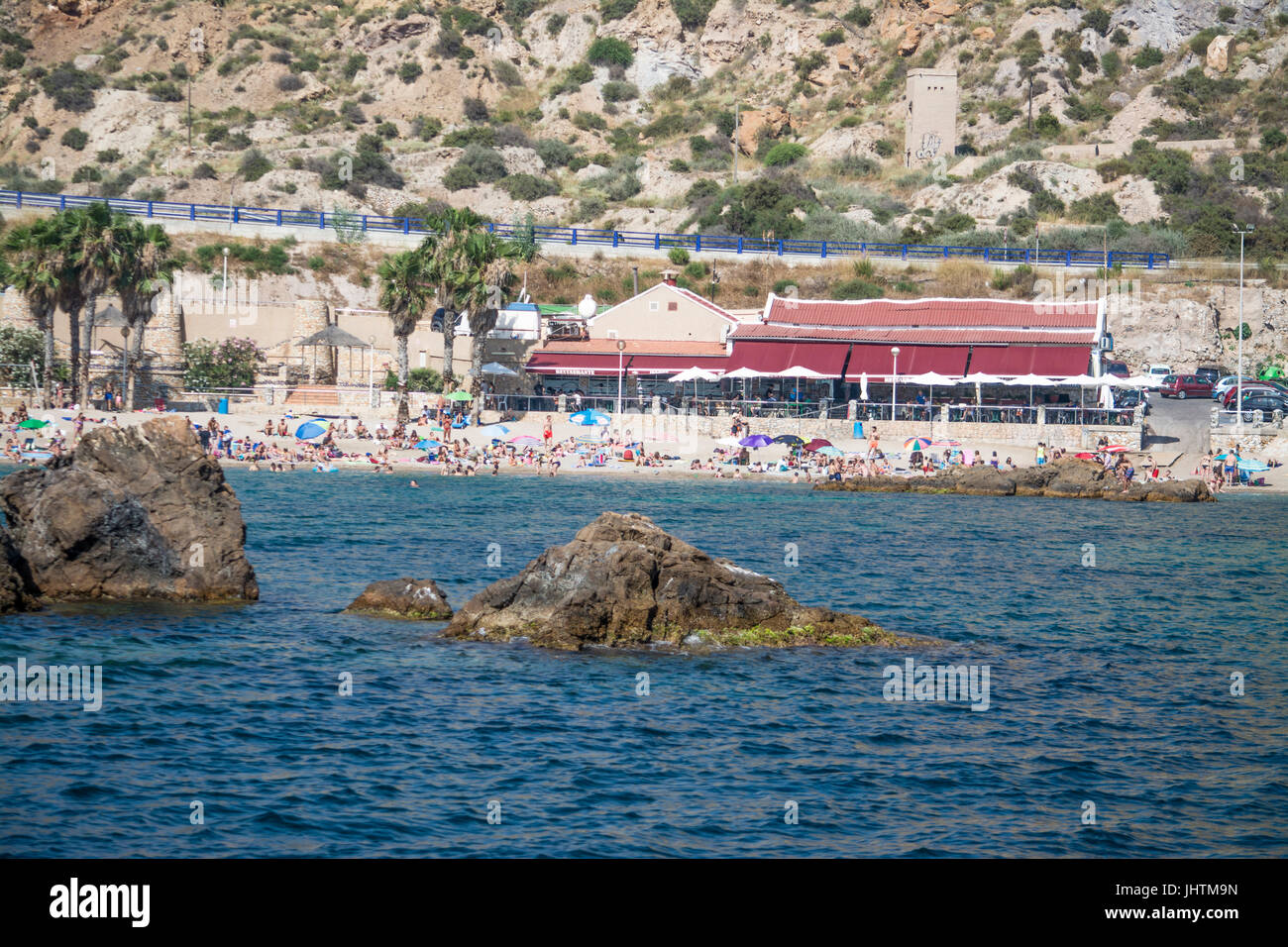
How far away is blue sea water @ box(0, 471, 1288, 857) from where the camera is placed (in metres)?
12.6

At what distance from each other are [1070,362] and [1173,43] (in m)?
61.0

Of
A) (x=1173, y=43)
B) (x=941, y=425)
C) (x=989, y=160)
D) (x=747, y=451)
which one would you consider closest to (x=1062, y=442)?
(x=941, y=425)

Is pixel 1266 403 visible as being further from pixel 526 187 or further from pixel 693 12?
pixel 693 12

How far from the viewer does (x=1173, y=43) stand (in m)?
104

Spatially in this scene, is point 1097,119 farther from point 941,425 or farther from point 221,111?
point 221,111

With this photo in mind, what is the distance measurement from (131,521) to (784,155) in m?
83.1

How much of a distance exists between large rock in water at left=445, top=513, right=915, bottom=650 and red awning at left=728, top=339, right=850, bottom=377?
38364 millimetres

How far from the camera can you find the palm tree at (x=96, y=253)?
50.1 meters

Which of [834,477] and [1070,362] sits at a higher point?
[1070,362]

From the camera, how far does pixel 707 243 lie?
251ft

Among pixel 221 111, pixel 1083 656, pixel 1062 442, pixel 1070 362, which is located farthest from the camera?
pixel 221 111

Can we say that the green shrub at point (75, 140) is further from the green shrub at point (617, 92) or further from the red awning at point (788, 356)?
the red awning at point (788, 356)

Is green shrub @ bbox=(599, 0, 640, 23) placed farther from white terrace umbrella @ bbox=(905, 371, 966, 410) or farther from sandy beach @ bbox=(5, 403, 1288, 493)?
sandy beach @ bbox=(5, 403, 1288, 493)

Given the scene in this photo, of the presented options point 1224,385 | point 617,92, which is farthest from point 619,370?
point 617,92
